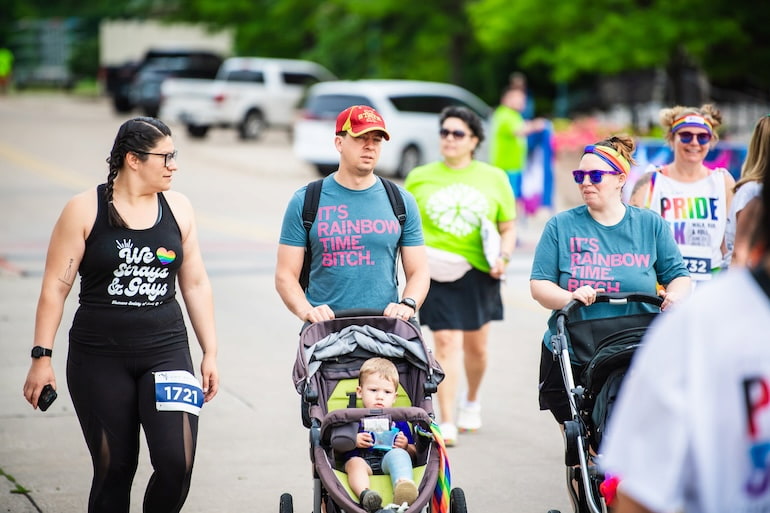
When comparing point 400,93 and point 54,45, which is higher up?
point 54,45

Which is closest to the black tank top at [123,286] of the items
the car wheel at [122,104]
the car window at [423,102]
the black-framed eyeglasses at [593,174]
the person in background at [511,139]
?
the black-framed eyeglasses at [593,174]

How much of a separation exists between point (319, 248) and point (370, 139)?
563 millimetres

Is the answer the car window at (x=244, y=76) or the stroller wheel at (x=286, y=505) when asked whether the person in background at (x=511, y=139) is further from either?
the car window at (x=244, y=76)

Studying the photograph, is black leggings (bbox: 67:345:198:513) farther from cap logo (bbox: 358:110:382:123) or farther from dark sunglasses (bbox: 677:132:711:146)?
dark sunglasses (bbox: 677:132:711:146)

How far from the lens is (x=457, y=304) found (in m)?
7.23

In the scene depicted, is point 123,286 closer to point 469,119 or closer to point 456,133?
point 456,133

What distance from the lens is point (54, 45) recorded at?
6675cm

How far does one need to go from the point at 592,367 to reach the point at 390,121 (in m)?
19.1

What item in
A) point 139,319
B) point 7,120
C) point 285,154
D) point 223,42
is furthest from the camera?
point 223,42

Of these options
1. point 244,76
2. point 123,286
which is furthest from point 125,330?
point 244,76

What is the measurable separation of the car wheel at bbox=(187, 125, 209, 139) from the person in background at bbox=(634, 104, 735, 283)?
26.7m

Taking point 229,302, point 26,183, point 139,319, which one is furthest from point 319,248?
point 26,183

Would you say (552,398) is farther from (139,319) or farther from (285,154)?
(285,154)

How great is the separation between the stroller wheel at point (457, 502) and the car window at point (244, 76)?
27.8 m
